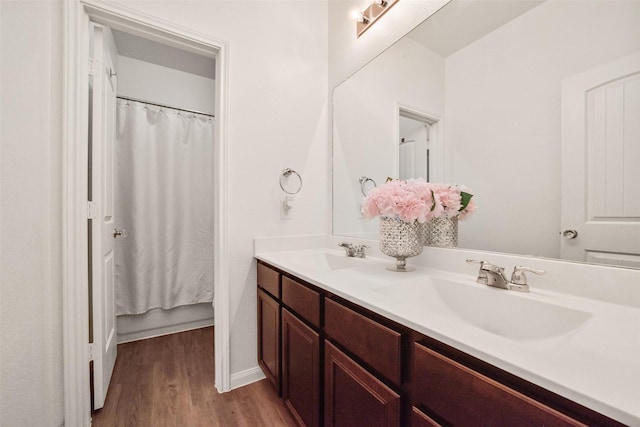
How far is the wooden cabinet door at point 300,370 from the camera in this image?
1004mm

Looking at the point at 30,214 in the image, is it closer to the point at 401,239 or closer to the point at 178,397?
the point at 178,397

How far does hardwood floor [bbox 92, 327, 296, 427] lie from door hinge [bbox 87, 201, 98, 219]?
1025 millimetres

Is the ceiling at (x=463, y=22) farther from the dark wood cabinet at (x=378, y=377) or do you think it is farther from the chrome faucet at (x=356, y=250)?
the dark wood cabinet at (x=378, y=377)

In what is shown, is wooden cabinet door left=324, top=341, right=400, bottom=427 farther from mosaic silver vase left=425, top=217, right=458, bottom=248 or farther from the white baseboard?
the white baseboard

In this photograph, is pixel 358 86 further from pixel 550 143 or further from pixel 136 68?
pixel 136 68

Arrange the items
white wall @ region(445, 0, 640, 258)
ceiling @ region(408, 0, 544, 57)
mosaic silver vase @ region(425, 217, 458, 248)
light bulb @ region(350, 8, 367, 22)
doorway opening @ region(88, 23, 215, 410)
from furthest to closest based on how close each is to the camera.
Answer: doorway opening @ region(88, 23, 215, 410) → light bulb @ region(350, 8, 367, 22) → mosaic silver vase @ region(425, 217, 458, 248) → ceiling @ region(408, 0, 544, 57) → white wall @ region(445, 0, 640, 258)

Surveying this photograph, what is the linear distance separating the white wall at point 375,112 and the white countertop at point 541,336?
63 centimetres

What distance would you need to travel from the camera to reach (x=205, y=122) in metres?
2.52

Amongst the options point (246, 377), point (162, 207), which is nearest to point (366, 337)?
point (246, 377)

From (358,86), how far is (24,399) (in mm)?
2218

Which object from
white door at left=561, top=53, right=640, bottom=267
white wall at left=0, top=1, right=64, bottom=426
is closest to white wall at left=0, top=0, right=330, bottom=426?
white wall at left=0, top=1, right=64, bottom=426

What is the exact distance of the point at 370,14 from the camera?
1.56 m

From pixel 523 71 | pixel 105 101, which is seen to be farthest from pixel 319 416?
pixel 105 101

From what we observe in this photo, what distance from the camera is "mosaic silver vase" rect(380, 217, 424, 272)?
108 centimetres
